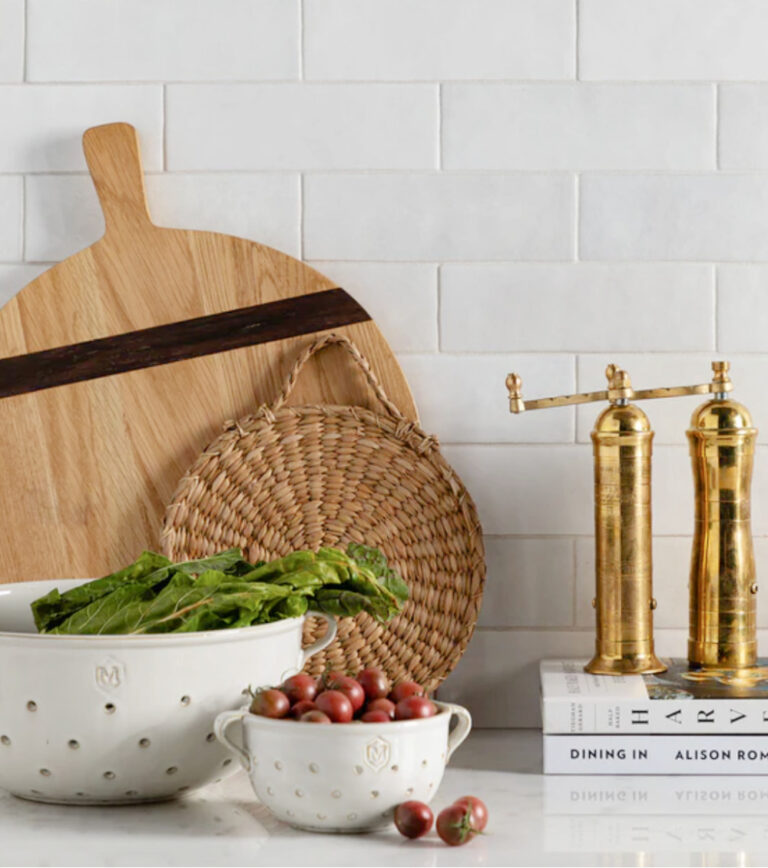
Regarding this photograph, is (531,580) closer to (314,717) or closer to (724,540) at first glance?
(724,540)

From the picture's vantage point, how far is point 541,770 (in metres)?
1.09

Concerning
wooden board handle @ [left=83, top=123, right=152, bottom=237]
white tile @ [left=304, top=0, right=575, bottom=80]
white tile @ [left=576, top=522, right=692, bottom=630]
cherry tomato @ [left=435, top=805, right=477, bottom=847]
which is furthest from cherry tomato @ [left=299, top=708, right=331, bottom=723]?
white tile @ [left=304, top=0, right=575, bottom=80]

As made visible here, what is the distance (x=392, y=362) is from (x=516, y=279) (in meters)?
0.16

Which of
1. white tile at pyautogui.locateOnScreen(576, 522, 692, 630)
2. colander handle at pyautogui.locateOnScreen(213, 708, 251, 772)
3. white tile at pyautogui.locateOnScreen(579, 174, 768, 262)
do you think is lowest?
colander handle at pyautogui.locateOnScreen(213, 708, 251, 772)

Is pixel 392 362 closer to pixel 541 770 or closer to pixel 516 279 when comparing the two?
pixel 516 279

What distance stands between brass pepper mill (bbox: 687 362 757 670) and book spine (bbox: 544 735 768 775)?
4.2 inches

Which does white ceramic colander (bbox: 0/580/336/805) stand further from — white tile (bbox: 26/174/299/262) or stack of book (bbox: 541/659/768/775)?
white tile (bbox: 26/174/299/262)

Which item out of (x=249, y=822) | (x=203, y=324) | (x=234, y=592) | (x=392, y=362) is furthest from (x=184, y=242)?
(x=249, y=822)

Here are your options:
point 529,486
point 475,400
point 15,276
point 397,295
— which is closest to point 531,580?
point 529,486

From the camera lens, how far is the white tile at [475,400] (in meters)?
1.27

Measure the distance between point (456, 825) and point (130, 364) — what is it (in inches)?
24.7

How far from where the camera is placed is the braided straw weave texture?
1219 millimetres

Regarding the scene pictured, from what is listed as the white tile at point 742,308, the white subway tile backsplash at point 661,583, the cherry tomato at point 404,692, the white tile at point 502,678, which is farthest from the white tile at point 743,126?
the cherry tomato at point 404,692

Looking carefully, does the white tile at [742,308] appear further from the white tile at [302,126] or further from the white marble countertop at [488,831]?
the white marble countertop at [488,831]
